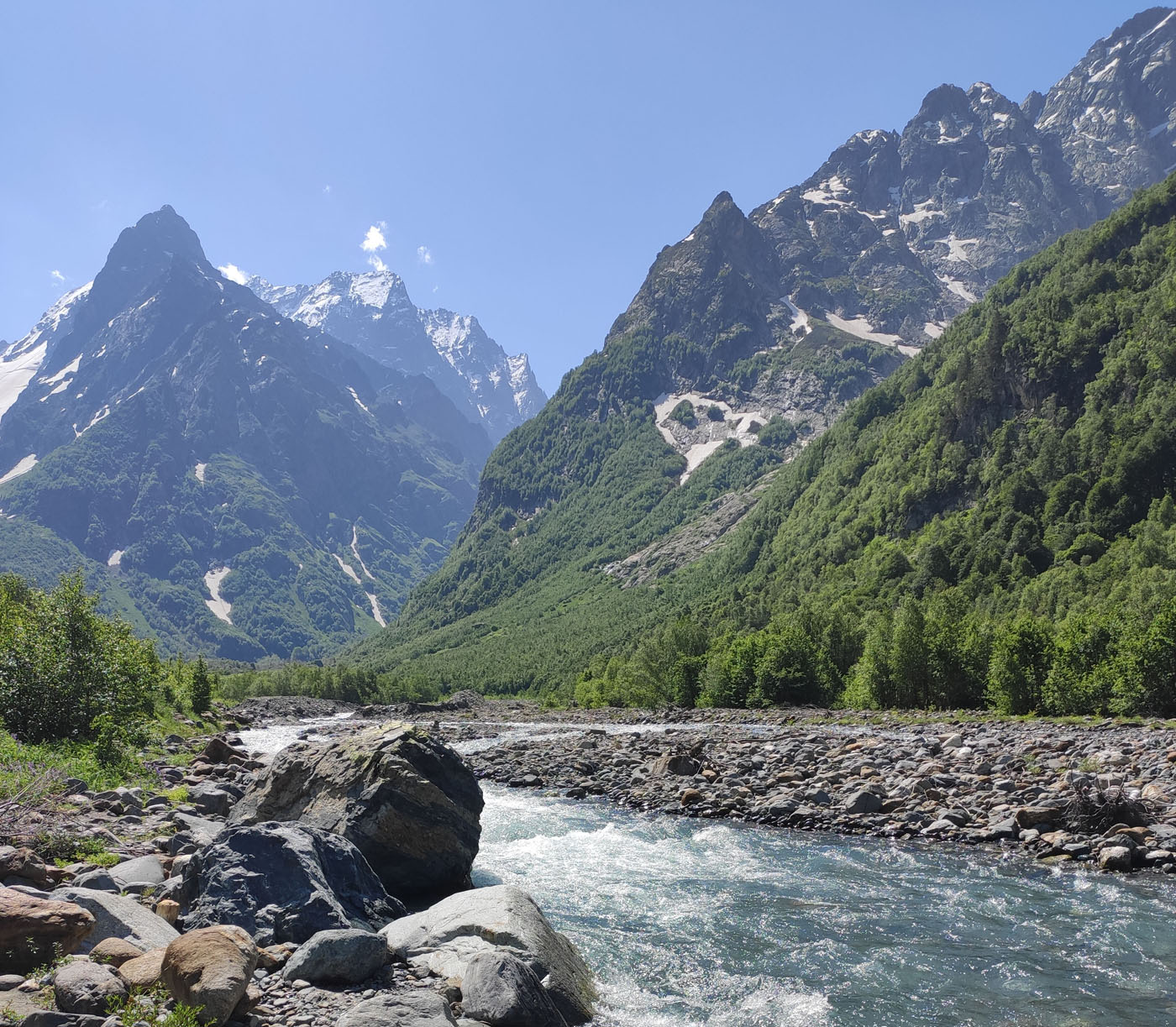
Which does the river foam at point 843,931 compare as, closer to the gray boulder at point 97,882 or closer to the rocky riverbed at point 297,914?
the rocky riverbed at point 297,914

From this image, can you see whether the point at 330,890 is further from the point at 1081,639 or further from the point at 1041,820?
the point at 1081,639

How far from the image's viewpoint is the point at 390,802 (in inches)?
789

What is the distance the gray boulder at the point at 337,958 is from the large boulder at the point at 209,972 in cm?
89

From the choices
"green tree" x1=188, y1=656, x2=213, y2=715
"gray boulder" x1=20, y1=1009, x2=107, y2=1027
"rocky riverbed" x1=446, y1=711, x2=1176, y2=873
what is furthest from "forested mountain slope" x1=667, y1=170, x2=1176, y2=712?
"gray boulder" x1=20, y1=1009, x2=107, y2=1027

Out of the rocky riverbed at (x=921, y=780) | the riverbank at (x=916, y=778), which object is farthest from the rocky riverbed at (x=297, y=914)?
the riverbank at (x=916, y=778)

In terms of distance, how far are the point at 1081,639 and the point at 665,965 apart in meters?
56.4

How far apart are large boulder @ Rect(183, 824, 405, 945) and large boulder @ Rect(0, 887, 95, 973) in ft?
8.24

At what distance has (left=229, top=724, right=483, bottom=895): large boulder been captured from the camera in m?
19.8

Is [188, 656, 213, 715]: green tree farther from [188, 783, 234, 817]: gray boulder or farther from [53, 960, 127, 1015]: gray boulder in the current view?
[53, 960, 127, 1015]: gray boulder

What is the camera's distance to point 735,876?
2284 cm

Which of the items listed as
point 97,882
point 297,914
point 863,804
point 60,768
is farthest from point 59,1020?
point 863,804

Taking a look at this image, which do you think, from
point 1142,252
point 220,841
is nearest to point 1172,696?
point 220,841

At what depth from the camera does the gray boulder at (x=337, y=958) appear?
38.5ft

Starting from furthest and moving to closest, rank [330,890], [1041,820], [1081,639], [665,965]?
[1081,639]
[1041,820]
[665,965]
[330,890]
